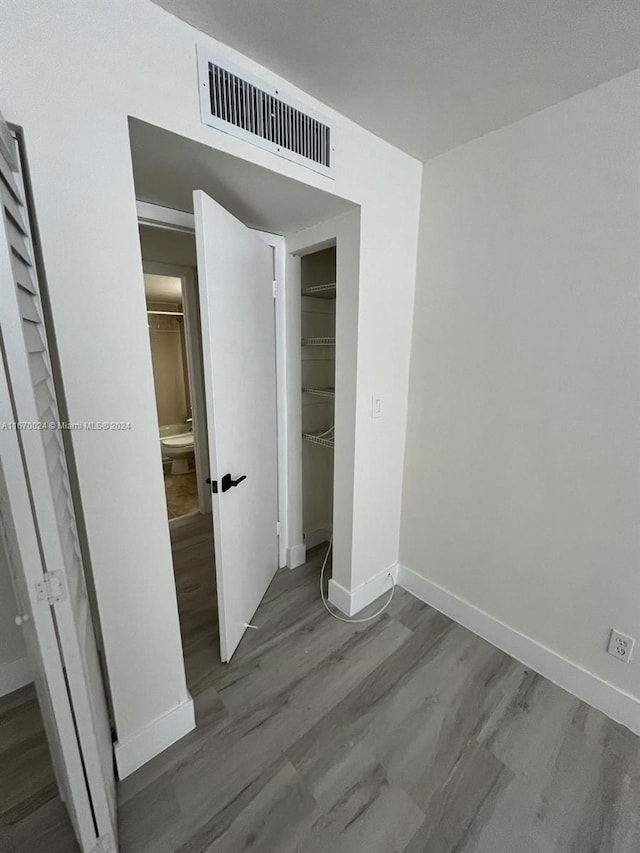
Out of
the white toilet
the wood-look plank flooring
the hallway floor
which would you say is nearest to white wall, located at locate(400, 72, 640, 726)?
the wood-look plank flooring

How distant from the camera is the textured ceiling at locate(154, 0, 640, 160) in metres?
0.95

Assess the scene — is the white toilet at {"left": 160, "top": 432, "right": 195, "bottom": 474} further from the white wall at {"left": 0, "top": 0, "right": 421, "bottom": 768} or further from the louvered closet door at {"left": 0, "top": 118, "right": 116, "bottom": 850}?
the louvered closet door at {"left": 0, "top": 118, "right": 116, "bottom": 850}

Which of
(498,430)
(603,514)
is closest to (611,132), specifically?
(498,430)

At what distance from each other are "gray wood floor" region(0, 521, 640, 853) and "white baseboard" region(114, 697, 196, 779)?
0.04 m

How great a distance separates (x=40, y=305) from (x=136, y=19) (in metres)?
0.78

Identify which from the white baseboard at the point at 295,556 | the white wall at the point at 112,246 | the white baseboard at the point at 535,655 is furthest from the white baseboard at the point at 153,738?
the white baseboard at the point at 535,655

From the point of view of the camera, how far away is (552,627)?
5.15ft

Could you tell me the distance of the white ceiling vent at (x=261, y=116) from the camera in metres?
1.06

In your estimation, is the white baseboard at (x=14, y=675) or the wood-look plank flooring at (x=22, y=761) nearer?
the wood-look plank flooring at (x=22, y=761)

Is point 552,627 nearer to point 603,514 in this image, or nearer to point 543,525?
point 543,525

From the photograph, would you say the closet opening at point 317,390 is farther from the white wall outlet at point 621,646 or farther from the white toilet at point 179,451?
the white toilet at point 179,451

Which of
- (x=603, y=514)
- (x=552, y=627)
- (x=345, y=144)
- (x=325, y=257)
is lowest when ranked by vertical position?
(x=552, y=627)

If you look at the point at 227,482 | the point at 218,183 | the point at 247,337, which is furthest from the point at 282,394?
the point at 218,183

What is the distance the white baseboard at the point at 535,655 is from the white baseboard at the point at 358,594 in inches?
6.8
